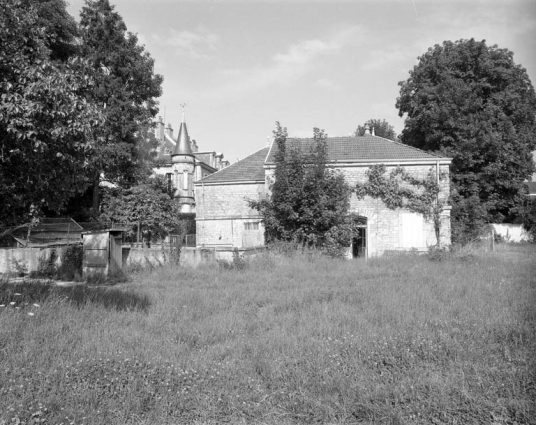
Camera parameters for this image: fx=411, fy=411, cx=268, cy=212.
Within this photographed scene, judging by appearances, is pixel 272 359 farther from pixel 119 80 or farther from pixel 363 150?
pixel 119 80

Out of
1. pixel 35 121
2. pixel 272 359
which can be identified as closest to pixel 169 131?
pixel 35 121

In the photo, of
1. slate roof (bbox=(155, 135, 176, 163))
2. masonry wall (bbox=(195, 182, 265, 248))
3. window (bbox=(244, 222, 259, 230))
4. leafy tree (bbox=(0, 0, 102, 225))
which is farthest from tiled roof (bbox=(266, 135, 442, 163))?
slate roof (bbox=(155, 135, 176, 163))

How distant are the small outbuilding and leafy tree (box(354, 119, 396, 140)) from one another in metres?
50.1

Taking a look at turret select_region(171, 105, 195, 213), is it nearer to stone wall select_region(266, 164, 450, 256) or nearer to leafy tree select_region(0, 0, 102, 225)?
stone wall select_region(266, 164, 450, 256)

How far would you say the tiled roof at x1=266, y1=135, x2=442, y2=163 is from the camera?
2234 cm

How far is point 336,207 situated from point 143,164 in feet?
58.2

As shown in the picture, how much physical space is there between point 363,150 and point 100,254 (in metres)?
15.7

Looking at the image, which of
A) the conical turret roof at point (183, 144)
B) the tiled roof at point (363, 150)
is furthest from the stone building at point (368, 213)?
the conical turret roof at point (183, 144)

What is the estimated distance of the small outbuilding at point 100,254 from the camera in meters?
13.6

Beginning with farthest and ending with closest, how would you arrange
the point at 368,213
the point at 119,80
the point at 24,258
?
the point at 119,80, the point at 368,213, the point at 24,258

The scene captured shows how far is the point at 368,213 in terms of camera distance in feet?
71.6

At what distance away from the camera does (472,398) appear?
385 cm

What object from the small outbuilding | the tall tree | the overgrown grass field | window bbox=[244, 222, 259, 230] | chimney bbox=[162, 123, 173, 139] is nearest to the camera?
the overgrown grass field

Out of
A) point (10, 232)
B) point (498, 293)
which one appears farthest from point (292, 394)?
point (10, 232)
